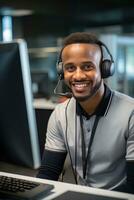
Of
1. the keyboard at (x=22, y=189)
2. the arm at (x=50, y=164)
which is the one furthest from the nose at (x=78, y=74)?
the keyboard at (x=22, y=189)

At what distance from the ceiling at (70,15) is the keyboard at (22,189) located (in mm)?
5826

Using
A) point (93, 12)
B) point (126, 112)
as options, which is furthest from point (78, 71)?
point (93, 12)

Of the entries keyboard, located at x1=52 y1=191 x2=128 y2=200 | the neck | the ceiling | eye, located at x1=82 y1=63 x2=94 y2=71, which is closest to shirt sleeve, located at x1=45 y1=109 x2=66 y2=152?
the neck

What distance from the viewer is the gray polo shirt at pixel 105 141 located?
1.39 meters

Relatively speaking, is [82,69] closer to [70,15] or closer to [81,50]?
[81,50]

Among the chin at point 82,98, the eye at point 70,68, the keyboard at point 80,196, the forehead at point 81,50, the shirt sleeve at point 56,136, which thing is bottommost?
the keyboard at point 80,196

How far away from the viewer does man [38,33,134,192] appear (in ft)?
4.57

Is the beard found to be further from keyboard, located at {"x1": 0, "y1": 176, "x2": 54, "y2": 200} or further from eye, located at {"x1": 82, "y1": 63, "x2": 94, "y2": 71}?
keyboard, located at {"x1": 0, "y1": 176, "x2": 54, "y2": 200}

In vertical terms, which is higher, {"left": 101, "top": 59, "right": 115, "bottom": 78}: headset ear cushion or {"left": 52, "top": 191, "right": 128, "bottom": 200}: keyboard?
{"left": 101, "top": 59, "right": 115, "bottom": 78}: headset ear cushion

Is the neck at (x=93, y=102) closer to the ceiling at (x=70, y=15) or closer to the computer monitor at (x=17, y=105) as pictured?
the computer monitor at (x=17, y=105)

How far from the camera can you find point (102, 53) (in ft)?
4.83

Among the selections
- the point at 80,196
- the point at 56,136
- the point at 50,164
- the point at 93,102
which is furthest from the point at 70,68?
the point at 80,196

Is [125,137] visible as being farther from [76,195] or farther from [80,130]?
[76,195]

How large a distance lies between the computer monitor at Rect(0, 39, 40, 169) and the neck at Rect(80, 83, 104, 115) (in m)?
0.46
